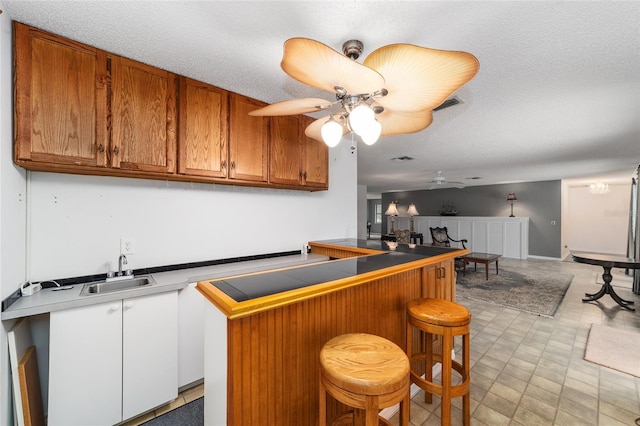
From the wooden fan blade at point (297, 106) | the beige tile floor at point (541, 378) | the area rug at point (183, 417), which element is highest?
the wooden fan blade at point (297, 106)

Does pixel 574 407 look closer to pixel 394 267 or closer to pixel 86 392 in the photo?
pixel 394 267

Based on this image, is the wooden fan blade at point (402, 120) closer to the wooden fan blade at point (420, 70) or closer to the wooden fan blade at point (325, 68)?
the wooden fan blade at point (420, 70)

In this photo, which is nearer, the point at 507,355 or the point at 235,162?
the point at 235,162

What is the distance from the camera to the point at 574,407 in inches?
73.2

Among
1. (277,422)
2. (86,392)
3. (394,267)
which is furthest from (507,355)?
(86,392)

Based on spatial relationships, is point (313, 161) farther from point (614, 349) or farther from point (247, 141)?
point (614, 349)

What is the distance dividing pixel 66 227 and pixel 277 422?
1.98 metres

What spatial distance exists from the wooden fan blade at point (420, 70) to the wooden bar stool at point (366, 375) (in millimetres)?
1290

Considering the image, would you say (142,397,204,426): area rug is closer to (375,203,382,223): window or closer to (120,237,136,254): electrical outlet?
(120,237,136,254): electrical outlet

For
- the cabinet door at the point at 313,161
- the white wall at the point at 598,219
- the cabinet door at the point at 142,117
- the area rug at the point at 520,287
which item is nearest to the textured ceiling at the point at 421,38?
the cabinet door at the point at 142,117

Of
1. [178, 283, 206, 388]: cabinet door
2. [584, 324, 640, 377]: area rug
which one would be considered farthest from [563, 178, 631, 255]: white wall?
[178, 283, 206, 388]: cabinet door

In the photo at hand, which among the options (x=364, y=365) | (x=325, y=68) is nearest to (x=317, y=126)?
(x=325, y=68)

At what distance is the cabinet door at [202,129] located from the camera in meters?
2.06

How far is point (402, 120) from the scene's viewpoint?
5.66ft
